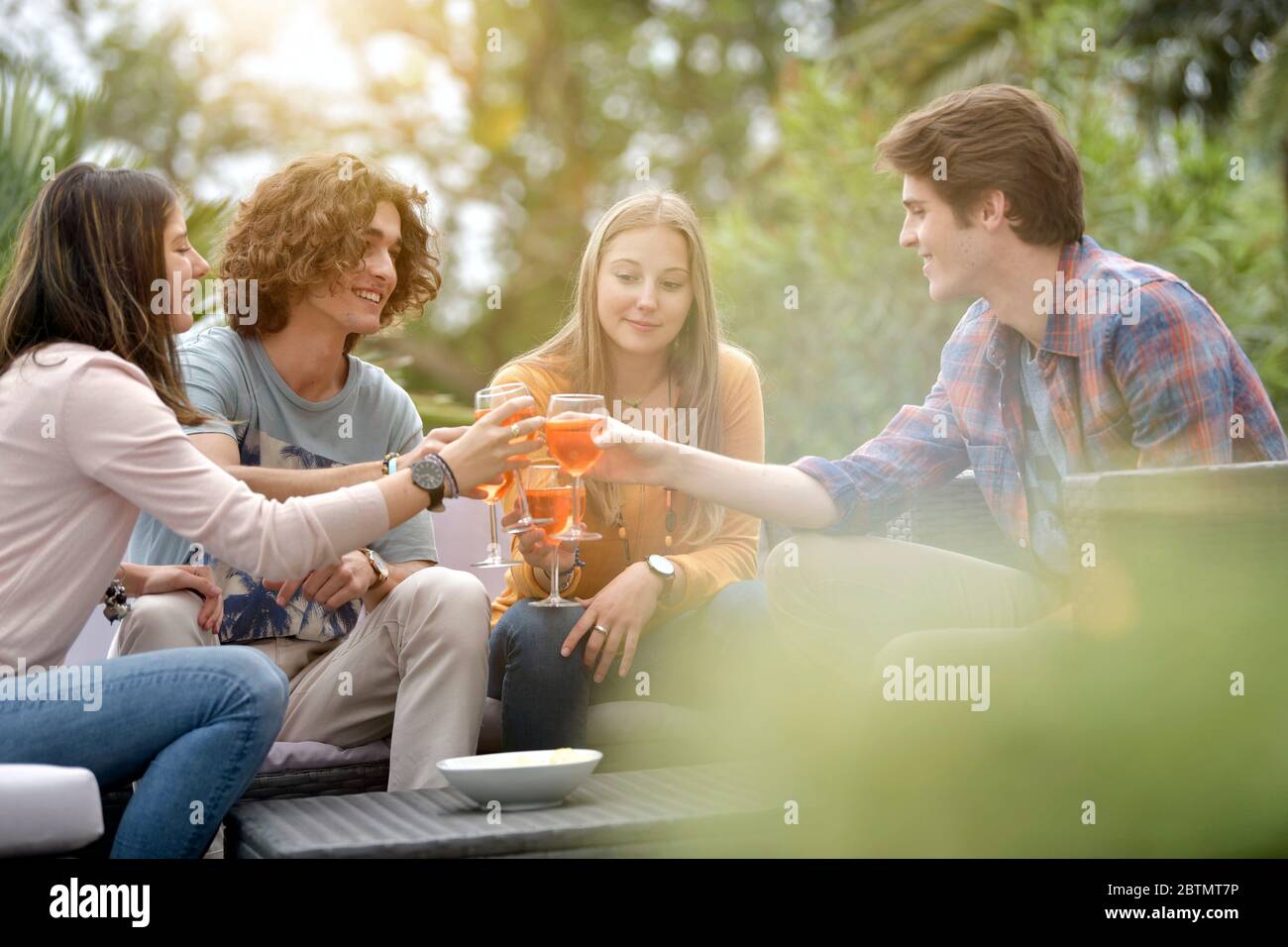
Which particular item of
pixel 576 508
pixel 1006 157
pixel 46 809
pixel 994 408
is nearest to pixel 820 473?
pixel 994 408

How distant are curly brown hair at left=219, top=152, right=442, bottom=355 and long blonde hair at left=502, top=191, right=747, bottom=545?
1.57 ft

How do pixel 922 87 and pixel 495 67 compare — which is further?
pixel 495 67

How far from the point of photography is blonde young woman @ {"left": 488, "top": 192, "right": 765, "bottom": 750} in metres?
3.19

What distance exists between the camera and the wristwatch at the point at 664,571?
3326mm

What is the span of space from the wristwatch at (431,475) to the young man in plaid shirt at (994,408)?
494mm

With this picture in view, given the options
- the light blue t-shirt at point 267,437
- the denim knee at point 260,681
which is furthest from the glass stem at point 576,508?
the denim knee at point 260,681

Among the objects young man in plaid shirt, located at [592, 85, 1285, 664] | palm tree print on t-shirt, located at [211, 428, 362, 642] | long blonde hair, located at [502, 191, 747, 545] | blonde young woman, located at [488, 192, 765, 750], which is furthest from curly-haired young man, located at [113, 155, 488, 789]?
young man in plaid shirt, located at [592, 85, 1285, 664]

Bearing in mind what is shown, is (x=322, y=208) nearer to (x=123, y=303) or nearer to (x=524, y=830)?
(x=123, y=303)

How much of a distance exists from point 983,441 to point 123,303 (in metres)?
1.82

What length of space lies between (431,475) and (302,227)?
0.92 meters

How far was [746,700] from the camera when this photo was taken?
304 centimetres

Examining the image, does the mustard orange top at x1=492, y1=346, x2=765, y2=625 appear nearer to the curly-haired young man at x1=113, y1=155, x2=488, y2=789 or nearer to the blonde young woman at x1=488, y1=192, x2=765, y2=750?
the blonde young woman at x1=488, y1=192, x2=765, y2=750

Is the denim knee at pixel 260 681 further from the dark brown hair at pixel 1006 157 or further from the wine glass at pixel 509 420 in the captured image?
the dark brown hair at pixel 1006 157
